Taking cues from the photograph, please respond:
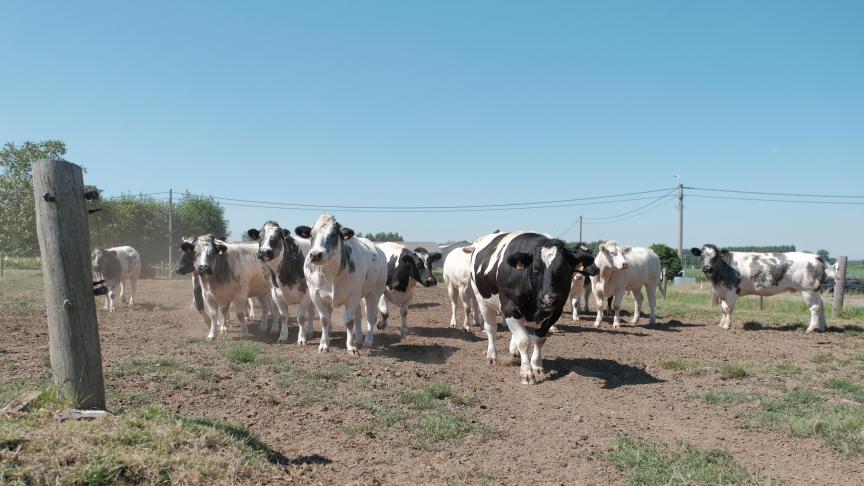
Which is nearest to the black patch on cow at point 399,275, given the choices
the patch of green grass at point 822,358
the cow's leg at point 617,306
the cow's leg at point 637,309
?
the cow's leg at point 617,306

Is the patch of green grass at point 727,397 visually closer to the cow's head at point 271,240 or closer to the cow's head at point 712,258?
the cow's head at point 271,240

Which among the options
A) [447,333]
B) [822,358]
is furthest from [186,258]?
[822,358]

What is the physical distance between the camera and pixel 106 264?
18.4 metres

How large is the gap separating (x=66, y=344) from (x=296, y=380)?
3.16 meters

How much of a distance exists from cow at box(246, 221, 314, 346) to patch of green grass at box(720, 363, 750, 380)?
749cm

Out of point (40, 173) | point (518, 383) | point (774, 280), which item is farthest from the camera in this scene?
point (774, 280)

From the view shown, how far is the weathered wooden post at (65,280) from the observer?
4.73 meters

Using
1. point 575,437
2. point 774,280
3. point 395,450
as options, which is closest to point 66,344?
point 395,450

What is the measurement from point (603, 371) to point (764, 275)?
9.14 metres

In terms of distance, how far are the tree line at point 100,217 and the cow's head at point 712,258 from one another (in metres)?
22.6

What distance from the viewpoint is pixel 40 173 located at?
187 inches

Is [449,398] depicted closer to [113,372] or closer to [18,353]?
[113,372]

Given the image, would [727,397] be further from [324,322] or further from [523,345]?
[324,322]

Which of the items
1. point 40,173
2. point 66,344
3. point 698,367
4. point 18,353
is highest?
point 40,173
